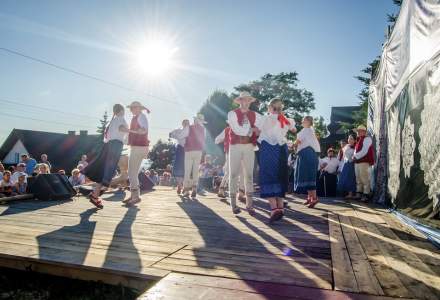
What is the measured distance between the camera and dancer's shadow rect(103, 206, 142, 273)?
88.6 inches

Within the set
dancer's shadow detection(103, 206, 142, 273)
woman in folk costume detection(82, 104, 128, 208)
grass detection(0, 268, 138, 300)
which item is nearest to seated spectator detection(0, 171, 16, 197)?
woman in folk costume detection(82, 104, 128, 208)

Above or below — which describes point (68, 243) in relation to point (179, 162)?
below

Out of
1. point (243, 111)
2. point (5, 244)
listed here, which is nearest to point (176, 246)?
point (5, 244)

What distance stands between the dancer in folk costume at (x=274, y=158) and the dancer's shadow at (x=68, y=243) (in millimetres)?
2137

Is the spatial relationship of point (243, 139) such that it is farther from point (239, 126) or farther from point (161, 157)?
point (161, 157)

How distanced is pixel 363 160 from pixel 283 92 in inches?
1222

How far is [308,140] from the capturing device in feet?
17.7

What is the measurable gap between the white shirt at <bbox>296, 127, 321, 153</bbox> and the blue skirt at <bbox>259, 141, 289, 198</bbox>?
1.14 m

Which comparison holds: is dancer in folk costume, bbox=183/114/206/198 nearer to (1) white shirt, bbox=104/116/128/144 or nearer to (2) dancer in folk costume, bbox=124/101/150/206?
(2) dancer in folk costume, bbox=124/101/150/206

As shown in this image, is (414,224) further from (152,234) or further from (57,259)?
(57,259)

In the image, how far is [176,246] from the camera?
112 inches

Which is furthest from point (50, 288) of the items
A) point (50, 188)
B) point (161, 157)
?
point (161, 157)

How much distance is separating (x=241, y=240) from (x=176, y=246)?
0.63 m

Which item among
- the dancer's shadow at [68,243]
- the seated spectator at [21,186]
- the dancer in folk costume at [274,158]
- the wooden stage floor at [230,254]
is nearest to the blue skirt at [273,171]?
the dancer in folk costume at [274,158]
